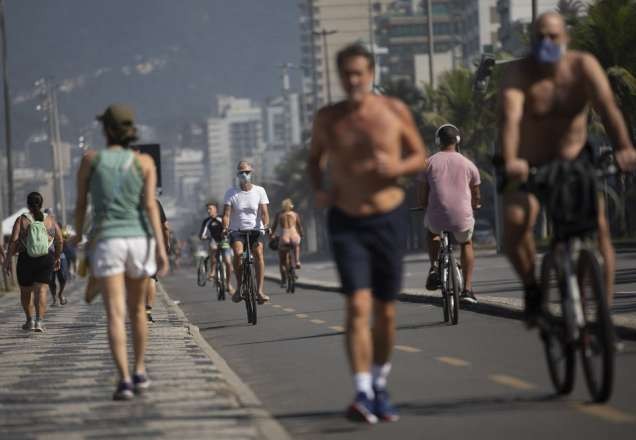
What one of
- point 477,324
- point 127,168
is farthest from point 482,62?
point 127,168

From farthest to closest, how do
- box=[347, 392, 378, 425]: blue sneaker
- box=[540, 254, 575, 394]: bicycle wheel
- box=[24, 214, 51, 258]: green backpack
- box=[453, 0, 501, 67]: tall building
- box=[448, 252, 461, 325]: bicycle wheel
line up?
1. box=[453, 0, 501, 67]: tall building
2. box=[24, 214, 51, 258]: green backpack
3. box=[448, 252, 461, 325]: bicycle wheel
4. box=[540, 254, 575, 394]: bicycle wheel
5. box=[347, 392, 378, 425]: blue sneaker

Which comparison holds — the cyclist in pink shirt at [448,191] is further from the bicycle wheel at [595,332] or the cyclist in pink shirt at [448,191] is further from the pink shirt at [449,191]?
the bicycle wheel at [595,332]

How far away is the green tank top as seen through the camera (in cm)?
1072

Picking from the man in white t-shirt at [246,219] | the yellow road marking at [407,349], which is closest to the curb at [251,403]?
the yellow road marking at [407,349]

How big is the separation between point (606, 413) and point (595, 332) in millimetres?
439

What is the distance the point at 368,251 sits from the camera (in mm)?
9023

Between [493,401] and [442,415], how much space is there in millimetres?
506

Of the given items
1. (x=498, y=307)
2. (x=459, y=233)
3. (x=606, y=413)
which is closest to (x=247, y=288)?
(x=498, y=307)

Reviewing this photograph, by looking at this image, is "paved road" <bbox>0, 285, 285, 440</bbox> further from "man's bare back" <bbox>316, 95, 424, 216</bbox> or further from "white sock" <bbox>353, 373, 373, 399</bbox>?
"man's bare back" <bbox>316, 95, 424, 216</bbox>

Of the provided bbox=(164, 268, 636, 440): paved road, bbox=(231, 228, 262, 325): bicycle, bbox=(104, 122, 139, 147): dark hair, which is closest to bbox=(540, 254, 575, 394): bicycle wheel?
bbox=(164, 268, 636, 440): paved road

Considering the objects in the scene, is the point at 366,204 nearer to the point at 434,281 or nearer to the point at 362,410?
the point at 362,410

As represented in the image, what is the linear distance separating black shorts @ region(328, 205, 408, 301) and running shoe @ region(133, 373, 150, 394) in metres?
2.32

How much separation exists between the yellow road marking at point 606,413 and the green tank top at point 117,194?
3.24 meters

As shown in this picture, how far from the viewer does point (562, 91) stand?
9344 mm
